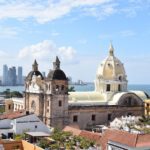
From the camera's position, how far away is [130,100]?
64.8 m

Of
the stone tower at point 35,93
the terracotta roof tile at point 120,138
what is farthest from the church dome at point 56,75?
the terracotta roof tile at point 120,138

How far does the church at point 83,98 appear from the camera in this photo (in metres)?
58.4

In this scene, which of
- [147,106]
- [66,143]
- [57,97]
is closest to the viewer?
[66,143]

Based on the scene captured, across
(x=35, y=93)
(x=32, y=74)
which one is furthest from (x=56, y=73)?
(x=32, y=74)

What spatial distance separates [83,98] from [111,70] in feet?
22.2

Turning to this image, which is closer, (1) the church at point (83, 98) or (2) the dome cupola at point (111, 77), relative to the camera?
(1) the church at point (83, 98)

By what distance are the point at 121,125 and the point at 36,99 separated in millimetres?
13491

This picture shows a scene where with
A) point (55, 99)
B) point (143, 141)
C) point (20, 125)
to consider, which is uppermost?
point (55, 99)

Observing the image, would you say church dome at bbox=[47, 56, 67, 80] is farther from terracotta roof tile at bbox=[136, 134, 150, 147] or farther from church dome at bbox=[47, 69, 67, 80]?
terracotta roof tile at bbox=[136, 134, 150, 147]

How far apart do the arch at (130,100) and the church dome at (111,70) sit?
3267 millimetres

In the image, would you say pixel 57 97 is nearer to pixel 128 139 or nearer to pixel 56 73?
pixel 56 73

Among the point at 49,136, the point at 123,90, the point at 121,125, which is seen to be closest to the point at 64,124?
the point at 121,125

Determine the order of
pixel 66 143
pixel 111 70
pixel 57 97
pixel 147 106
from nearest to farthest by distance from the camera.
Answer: pixel 66 143 < pixel 57 97 < pixel 147 106 < pixel 111 70

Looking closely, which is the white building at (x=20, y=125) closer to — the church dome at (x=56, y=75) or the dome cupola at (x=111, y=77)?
the church dome at (x=56, y=75)
